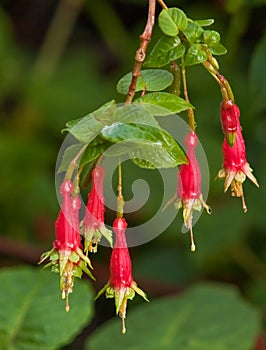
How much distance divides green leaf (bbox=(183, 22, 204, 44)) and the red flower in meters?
0.11

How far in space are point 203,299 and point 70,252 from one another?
1.10 meters

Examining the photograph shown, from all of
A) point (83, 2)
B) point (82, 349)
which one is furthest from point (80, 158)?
point (83, 2)

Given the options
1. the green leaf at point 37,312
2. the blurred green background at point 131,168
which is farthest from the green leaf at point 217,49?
the blurred green background at point 131,168

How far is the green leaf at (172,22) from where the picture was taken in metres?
1.25

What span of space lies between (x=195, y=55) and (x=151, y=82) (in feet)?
0.27

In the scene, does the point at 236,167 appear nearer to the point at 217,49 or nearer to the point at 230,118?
the point at 230,118

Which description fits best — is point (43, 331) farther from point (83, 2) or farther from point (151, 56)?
point (83, 2)

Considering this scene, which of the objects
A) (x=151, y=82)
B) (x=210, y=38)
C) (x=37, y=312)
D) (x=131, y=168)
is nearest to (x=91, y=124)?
(x=151, y=82)

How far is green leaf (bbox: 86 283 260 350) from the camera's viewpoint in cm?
201

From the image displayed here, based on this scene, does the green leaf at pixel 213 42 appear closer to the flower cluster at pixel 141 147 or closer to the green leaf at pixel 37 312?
the flower cluster at pixel 141 147

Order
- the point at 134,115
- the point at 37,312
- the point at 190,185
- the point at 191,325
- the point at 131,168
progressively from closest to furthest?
the point at 134,115
the point at 190,185
the point at 37,312
the point at 191,325
the point at 131,168

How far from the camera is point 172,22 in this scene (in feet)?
4.11

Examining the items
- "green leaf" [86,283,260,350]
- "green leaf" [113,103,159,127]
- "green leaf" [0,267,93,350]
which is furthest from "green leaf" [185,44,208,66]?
"green leaf" [86,283,260,350]

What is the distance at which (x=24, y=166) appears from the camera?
310cm
